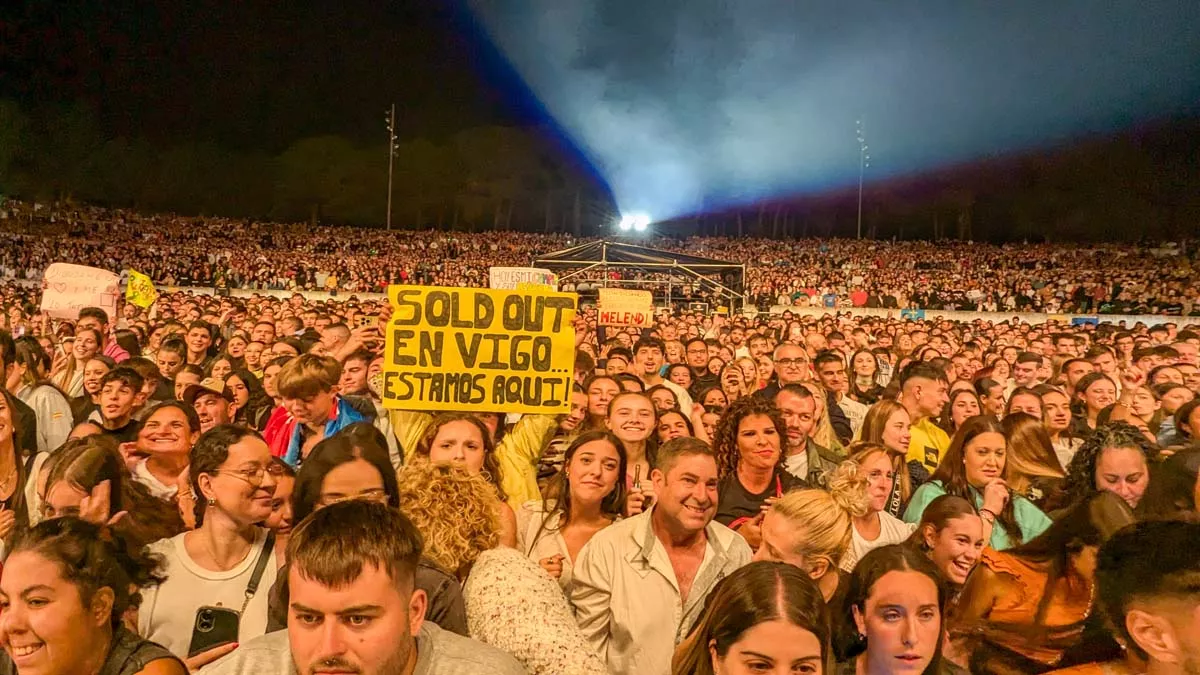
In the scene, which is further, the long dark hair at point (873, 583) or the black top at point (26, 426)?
the black top at point (26, 426)

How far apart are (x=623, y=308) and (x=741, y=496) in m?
8.83

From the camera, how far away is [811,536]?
10.2 ft

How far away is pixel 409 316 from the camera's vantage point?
543 centimetres

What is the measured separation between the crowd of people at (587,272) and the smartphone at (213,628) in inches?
863

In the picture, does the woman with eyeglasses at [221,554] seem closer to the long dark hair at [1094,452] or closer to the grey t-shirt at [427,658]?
the grey t-shirt at [427,658]

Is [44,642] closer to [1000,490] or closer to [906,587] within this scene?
[906,587]

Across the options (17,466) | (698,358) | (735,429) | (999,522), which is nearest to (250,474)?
(17,466)

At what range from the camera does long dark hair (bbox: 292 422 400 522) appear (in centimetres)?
298

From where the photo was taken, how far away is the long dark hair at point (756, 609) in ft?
7.27

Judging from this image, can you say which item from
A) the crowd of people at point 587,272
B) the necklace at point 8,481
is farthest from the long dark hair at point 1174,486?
the crowd of people at point 587,272

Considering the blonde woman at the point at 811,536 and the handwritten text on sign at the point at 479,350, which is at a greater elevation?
the handwritten text on sign at the point at 479,350

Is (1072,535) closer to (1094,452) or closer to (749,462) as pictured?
(1094,452)

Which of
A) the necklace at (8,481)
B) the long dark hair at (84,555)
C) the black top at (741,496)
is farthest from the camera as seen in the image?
the black top at (741,496)

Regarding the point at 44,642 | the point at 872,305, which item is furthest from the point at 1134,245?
the point at 44,642
